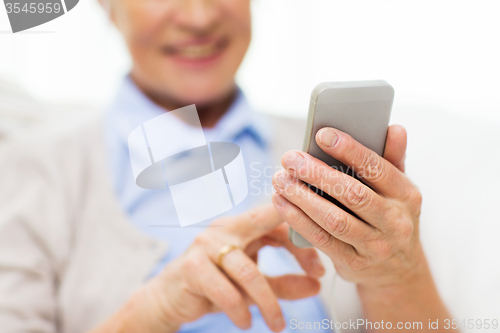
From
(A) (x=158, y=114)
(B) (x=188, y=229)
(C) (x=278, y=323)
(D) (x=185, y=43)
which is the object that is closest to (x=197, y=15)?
(D) (x=185, y=43)

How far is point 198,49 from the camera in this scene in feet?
2.06

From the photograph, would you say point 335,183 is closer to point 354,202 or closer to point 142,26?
point 354,202


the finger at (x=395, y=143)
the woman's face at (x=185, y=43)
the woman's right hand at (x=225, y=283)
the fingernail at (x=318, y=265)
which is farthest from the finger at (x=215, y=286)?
the woman's face at (x=185, y=43)

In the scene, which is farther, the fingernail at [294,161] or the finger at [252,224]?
the finger at [252,224]

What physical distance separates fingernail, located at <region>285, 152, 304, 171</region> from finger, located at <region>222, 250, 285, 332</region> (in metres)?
0.15

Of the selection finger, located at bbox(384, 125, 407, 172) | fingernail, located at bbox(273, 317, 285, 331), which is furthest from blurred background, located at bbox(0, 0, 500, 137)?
fingernail, located at bbox(273, 317, 285, 331)

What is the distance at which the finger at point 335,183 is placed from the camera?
0.32 m

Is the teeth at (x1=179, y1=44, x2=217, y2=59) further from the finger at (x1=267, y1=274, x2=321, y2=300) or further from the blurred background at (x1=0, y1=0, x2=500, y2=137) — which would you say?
the finger at (x1=267, y1=274, x2=321, y2=300)

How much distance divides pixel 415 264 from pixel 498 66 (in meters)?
0.36

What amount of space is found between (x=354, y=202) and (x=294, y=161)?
6 cm

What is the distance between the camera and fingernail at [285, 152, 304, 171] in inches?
12.9

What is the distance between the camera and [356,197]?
0.32m

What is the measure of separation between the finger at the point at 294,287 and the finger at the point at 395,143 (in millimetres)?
216

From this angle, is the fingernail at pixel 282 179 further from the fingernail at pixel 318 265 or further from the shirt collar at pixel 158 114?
the shirt collar at pixel 158 114
